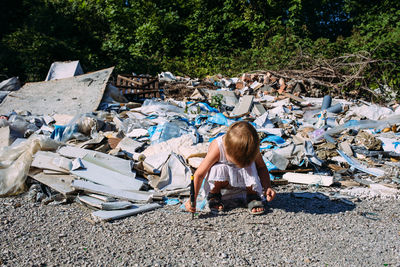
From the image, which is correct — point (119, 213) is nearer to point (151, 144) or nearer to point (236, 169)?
A: point (236, 169)

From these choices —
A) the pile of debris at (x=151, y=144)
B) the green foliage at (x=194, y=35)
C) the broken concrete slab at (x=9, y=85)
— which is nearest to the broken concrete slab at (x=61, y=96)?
the pile of debris at (x=151, y=144)

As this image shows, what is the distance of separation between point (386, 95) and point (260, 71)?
390cm

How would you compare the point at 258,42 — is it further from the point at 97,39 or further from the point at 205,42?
the point at 97,39

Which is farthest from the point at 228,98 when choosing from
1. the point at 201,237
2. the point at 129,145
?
the point at 201,237

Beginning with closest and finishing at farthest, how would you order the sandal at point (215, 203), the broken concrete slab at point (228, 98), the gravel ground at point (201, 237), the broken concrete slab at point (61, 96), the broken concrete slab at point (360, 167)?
the gravel ground at point (201, 237) < the sandal at point (215, 203) < the broken concrete slab at point (360, 167) < the broken concrete slab at point (61, 96) < the broken concrete slab at point (228, 98)

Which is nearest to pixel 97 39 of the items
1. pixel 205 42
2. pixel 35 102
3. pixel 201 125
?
pixel 205 42

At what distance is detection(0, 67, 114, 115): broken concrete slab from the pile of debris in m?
0.02

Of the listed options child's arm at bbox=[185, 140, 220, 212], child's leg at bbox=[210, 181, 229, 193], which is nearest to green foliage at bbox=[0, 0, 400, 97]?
child's leg at bbox=[210, 181, 229, 193]

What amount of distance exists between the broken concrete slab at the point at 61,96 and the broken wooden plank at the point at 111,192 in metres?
3.66

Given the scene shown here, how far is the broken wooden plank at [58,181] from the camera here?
3197 mm

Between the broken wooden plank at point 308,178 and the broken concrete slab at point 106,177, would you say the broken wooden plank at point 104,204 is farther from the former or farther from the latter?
the broken wooden plank at point 308,178

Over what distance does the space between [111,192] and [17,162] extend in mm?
1240

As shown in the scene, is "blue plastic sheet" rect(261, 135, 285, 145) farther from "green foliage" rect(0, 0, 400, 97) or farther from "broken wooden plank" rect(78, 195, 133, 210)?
"green foliage" rect(0, 0, 400, 97)

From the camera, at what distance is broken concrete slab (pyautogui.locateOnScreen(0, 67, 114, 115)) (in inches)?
266
